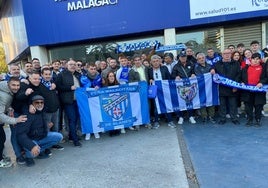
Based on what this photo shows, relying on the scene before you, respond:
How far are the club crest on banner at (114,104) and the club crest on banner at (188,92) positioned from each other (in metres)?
1.45

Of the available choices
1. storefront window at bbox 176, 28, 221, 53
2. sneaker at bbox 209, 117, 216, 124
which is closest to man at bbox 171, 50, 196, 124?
sneaker at bbox 209, 117, 216, 124

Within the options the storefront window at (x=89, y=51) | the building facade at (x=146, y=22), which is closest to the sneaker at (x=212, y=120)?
the building facade at (x=146, y=22)

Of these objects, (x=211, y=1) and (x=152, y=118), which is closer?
A: (x=152, y=118)

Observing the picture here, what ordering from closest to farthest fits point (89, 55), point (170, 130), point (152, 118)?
1. point (170, 130)
2. point (152, 118)
3. point (89, 55)

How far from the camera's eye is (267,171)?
4.74 metres

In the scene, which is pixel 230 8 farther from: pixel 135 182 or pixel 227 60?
pixel 135 182

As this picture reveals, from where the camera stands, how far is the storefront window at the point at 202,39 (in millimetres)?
13766

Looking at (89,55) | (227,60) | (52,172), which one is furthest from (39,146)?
(89,55)

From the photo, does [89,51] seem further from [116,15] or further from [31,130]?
[31,130]

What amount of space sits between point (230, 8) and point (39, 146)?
9551mm

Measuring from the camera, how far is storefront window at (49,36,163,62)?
573 inches

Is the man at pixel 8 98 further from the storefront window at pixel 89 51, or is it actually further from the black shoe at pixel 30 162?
the storefront window at pixel 89 51

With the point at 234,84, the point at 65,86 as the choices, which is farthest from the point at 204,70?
the point at 65,86

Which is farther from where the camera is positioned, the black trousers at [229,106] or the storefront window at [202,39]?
the storefront window at [202,39]
